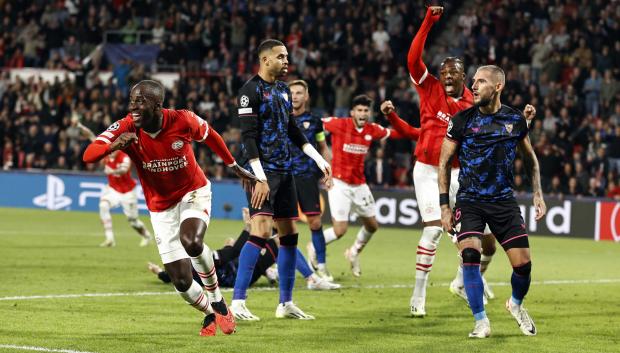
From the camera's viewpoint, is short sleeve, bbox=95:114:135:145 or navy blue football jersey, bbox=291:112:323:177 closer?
short sleeve, bbox=95:114:135:145

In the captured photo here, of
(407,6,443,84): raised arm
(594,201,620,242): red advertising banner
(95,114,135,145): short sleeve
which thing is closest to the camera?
(95,114,135,145): short sleeve

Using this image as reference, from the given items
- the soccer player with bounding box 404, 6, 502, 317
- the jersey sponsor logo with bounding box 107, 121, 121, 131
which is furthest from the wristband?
the jersey sponsor logo with bounding box 107, 121, 121, 131

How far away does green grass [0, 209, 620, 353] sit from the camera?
9.22m

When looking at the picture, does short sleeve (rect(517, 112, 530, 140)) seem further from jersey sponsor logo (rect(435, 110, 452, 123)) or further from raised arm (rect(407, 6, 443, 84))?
jersey sponsor logo (rect(435, 110, 452, 123))

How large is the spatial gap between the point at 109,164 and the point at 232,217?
7.25 m

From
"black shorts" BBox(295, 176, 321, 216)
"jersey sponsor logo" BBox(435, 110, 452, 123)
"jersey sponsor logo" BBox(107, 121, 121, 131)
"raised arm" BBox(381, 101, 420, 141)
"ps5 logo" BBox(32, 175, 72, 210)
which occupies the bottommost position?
"ps5 logo" BBox(32, 175, 72, 210)

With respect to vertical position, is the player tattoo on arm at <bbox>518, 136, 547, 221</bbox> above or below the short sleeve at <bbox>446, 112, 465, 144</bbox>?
below

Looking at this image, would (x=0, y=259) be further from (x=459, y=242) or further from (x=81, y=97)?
(x=81, y=97)

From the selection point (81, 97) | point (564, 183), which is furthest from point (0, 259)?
point (81, 97)

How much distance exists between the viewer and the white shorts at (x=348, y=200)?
52.5 feet

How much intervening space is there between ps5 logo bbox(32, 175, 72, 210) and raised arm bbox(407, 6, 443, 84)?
18.5 meters

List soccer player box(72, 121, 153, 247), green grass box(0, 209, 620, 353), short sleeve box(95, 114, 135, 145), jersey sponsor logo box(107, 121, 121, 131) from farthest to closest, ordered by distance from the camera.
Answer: soccer player box(72, 121, 153, 247), green grass box(0, 209, 620, 353), jersey sponsor logo box(107, 121, 121, 131), short sleeve box(95, 114, 135, 145)

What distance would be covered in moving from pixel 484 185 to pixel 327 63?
843 inches

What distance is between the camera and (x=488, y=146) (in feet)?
31.6
